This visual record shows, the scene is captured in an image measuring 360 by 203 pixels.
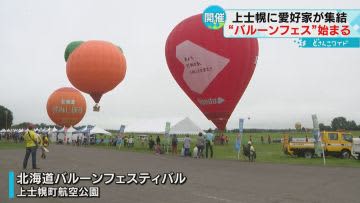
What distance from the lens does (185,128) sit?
29.1 meters

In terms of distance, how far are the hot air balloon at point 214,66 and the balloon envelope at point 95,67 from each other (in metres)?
10.4

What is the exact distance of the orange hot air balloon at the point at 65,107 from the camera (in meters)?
52.0

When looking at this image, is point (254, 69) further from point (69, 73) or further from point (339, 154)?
point (69, 73)

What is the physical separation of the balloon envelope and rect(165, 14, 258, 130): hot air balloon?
410 inches

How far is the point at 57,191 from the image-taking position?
8.82 metres

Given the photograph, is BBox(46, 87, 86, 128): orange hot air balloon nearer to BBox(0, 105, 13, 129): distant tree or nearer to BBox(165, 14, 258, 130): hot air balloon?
BBox(165, 14, 258, 130): hot air balloon

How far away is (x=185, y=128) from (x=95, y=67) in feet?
35.0

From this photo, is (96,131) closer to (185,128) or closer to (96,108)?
(96,108)

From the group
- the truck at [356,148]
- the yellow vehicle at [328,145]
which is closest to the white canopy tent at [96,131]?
the yellow vehicle at [328,145]

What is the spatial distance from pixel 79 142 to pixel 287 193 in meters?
37.5

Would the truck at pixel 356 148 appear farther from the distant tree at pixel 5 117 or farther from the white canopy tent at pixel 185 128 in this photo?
the distant tree at pixel 5 117

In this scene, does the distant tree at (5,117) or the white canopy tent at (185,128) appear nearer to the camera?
the white canopy tent at (185,128)

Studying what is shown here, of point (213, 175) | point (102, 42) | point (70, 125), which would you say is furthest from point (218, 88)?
point (70, 125)

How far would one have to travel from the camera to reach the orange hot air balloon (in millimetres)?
52031
